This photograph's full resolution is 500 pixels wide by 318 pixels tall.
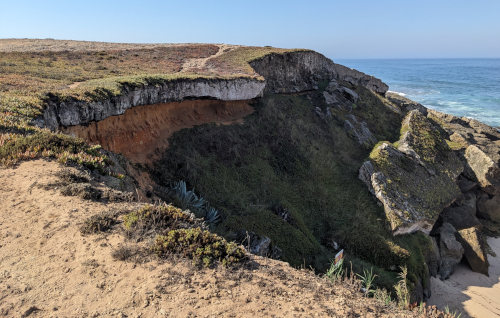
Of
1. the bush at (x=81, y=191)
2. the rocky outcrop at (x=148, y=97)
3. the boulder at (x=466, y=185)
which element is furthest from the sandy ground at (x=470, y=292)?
the rocky outcrop at (x=148, y=97)

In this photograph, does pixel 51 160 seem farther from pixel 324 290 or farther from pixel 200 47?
pixel 200 47

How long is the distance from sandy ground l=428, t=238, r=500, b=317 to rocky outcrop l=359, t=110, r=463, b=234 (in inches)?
140

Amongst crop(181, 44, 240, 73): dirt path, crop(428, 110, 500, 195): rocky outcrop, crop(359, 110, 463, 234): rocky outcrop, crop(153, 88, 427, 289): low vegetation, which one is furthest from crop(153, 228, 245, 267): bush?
crop(428, 110, 500, 195): rocky outcrop

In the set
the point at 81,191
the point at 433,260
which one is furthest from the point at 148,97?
the point at 433,260

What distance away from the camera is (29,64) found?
21562 mm

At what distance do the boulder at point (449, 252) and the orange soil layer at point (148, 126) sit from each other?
713 inches

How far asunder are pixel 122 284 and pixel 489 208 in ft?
110

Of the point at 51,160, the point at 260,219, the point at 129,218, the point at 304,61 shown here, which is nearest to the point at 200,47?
the point at 304,61

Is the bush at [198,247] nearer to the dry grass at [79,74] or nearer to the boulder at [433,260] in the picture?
the dry grass at [79,74]

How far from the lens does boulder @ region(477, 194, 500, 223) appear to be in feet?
92.1

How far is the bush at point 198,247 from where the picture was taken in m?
6.27

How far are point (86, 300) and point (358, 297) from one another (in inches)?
202

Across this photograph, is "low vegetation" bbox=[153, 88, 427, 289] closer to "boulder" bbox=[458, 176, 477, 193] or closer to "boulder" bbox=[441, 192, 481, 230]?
"boulder" bbox=[441, 192, 481, 230]

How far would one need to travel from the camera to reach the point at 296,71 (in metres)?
37.5
